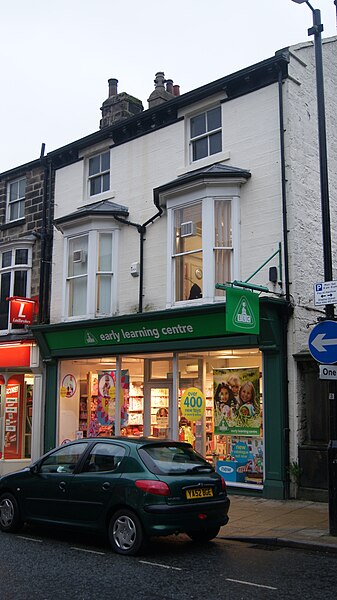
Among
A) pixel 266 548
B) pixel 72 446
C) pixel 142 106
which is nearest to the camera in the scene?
pixel 266 548

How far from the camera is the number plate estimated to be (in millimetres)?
7961

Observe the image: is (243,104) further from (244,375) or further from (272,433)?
(272,433)

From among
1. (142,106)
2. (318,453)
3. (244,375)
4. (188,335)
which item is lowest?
(318,453)

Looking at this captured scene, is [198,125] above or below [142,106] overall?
below

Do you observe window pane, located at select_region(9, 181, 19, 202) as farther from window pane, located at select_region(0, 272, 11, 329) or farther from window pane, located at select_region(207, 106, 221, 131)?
window pane, located at select_region(207, 106, 221, 131)

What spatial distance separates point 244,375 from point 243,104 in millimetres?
5894

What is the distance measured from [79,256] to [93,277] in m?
0.94

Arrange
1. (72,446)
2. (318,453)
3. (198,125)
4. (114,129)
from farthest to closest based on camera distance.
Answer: (114,129)
(198,125)
(318,453)
(72,446)

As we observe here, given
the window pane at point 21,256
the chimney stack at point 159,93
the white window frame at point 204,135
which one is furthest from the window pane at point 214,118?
the window pane at point 21,256

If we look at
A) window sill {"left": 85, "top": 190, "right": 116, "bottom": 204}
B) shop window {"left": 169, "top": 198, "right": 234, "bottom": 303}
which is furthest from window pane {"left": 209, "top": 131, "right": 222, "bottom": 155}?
window sill {"left": 85, "top": 190, "right": 116, "bottom": 204}

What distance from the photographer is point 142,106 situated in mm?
18156

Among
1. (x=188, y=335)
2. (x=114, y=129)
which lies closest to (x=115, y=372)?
(x=188, y=335)

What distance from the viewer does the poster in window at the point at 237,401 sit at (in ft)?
43.0

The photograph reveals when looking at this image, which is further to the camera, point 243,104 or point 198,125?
point 198,125
